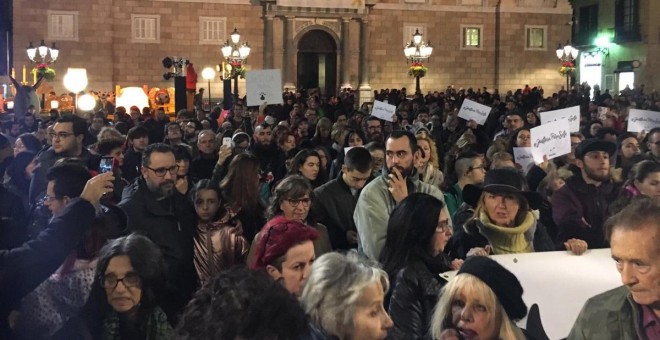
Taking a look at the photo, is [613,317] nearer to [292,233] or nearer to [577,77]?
[292,233]

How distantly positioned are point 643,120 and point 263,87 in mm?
5942

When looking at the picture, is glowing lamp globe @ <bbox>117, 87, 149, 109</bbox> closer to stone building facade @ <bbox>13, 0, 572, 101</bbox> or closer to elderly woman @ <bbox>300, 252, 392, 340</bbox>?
stone building facade @ <bbox>13, 0, 572, 101</bbox>

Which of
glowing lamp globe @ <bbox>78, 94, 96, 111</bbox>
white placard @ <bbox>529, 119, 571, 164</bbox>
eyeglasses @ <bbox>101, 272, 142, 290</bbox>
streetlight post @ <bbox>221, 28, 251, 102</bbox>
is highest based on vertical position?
streetlight post @ <bbox>221, 28, 251, 102</bbox>

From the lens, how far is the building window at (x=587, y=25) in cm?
4450

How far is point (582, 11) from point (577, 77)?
14.5 ft

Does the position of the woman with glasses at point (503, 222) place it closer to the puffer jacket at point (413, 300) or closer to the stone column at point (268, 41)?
the puffer jacket at point (413, 300)

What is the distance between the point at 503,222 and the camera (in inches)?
206

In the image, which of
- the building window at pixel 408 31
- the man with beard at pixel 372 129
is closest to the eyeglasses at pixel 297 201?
the man with beard at pixel 372 129

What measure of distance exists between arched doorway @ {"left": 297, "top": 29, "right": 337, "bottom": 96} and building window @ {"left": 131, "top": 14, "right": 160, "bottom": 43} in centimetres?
621

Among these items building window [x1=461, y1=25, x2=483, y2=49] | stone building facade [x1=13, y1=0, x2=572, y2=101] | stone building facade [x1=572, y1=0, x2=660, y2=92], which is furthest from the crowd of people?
stone building facade [x1=572, y1=0, x2=660, y2=92]

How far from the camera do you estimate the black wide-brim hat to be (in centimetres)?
525

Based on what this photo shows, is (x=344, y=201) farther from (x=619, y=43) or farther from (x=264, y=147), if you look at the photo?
(x=619, y=43)

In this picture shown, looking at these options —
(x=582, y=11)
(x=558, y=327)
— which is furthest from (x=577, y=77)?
(x=558, y=327)

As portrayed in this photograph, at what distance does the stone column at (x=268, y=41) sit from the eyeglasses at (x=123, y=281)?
102ft
